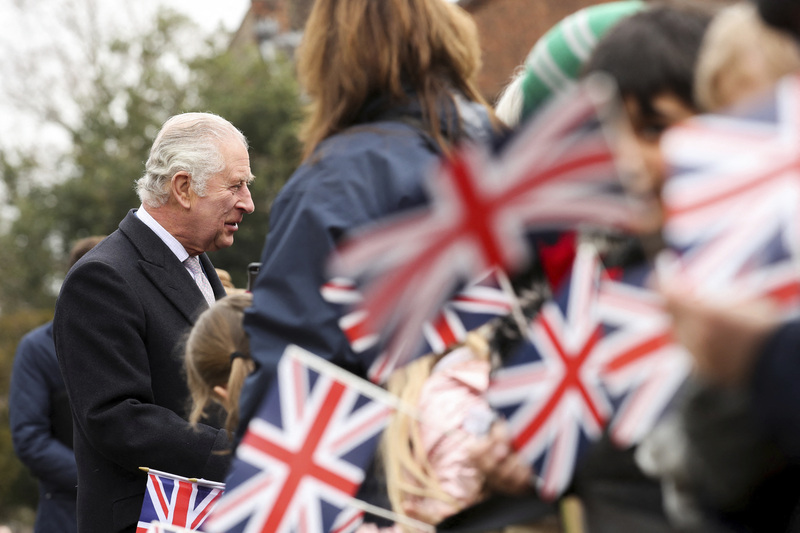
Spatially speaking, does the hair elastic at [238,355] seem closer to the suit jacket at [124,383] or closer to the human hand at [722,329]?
the suit jacket at [124,383]

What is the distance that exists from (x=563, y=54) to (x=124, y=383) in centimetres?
182

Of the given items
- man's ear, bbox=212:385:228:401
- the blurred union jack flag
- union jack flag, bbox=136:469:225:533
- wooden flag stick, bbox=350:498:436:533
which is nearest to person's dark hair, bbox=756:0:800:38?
the blurred union jack flag

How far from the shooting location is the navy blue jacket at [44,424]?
4855mm

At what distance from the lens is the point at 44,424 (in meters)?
5.01

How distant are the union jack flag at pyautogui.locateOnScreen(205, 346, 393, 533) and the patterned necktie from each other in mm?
1761

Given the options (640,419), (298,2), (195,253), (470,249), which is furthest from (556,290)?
(298,2)

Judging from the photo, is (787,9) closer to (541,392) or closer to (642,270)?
(642,270)

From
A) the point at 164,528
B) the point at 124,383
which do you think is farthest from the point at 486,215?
the point at 124,383

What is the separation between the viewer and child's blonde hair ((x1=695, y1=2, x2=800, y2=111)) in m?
1.44

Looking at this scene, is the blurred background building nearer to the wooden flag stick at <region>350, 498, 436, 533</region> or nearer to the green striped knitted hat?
the green striped knitted hat

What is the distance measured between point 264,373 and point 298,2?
14.9 m

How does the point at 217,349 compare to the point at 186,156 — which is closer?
the point at 217,349

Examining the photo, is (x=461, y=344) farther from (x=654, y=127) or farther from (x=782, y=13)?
(x=782, y=13)

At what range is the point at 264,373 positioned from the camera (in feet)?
6.48
